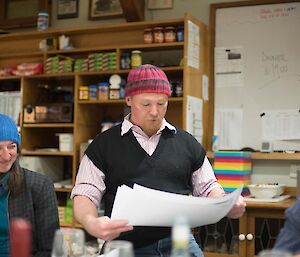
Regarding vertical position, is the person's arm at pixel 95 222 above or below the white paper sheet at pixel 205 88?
below

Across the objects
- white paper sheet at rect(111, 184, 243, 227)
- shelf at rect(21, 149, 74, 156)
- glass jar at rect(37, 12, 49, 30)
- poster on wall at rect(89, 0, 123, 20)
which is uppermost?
poster on wall at rect(89, 0, 123, 20)

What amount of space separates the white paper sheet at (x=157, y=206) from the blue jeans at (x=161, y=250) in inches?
11.7

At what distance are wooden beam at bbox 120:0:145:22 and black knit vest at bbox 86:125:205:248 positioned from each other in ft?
6.27

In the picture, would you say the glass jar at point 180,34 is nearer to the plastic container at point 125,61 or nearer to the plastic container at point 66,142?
the plastic container at point 125,61

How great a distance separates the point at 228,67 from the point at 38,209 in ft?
6.80

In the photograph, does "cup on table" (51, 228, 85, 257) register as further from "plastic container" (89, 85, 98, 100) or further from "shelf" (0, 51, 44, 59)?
"shelf" (0, 51, 44, 59)

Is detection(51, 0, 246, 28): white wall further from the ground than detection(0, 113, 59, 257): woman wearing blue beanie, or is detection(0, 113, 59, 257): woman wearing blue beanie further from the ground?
detection(51, 0, 246, 28): white wall

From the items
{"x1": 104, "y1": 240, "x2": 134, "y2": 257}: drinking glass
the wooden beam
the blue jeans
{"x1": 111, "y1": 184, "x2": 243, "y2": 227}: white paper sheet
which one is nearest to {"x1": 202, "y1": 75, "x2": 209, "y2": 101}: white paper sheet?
the wooden beam

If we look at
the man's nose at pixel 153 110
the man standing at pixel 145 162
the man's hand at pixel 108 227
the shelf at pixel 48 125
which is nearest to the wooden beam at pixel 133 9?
the shelf at pixel 48 125

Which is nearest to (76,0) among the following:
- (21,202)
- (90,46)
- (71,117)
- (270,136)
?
(90,46)

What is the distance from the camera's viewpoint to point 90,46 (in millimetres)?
3830

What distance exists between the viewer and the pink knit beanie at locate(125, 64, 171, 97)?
1.78 meters

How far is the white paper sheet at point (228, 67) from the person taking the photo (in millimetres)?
3494

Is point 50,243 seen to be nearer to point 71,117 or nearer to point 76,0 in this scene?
point 71,117
